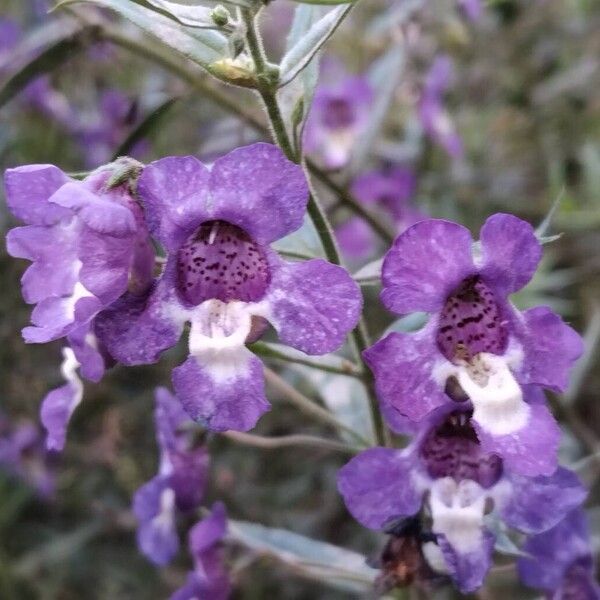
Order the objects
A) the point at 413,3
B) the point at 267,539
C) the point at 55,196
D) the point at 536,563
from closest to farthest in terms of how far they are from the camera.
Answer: the point at 55,196
the point at 536,563
the point at 267,539
the point at 413,3

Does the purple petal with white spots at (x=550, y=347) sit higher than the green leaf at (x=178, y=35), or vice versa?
the green leaf at (x=178, y=35)

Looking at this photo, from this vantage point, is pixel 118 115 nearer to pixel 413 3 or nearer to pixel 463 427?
pixel 413 3

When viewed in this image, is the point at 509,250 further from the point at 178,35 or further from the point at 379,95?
the point at 379,95

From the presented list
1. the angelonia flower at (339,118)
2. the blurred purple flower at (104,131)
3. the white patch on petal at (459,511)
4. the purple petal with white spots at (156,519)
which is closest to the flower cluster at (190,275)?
the white patch on petal at (459,511)

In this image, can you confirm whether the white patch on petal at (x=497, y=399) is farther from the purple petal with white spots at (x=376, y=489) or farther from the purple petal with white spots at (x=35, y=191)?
the purple petal with white spots at (x=35, y=191)

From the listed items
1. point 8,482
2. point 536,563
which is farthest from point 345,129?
point 536,563

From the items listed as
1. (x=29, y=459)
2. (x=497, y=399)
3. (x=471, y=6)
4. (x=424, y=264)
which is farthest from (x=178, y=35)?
(x=29, y=459)

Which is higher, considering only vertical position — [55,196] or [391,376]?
[55,196]
